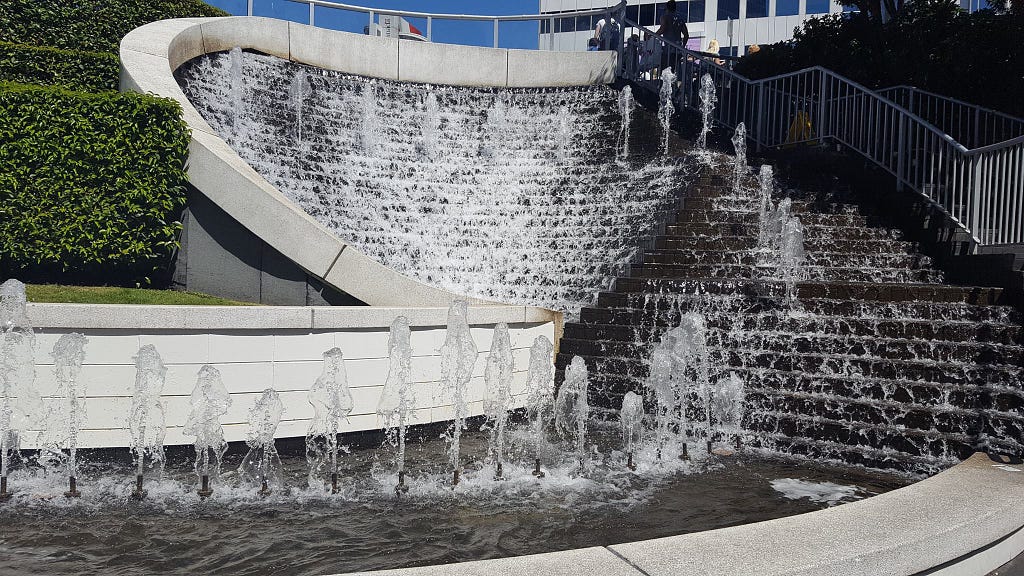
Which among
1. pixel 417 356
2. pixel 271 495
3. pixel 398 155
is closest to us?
pixel 271 495

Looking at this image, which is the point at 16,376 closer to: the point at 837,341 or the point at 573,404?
the point at 573,404

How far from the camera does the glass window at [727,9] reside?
48409 millimetres

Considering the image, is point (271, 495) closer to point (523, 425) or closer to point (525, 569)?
point (525, 569)

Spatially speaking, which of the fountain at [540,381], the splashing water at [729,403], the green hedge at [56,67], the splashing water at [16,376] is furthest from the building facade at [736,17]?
the splashing water at [16,376]

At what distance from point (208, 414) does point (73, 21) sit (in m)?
12.4

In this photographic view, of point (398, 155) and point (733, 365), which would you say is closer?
point (733, 365)

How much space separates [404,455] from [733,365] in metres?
3.82

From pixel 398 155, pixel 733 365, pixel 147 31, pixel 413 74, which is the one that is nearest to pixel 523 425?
pixel 733 365

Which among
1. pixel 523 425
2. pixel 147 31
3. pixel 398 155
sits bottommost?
pixel 523 425

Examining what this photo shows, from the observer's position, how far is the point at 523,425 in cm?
904

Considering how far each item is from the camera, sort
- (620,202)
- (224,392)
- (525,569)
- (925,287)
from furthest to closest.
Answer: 1. (620,202)
2. (925,287)
3. (224,392)
4. (525,569)

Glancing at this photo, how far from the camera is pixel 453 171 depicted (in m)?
15.6

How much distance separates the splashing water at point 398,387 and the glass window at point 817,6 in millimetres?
45203

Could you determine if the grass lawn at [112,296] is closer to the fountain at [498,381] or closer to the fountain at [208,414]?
the fountain at [208,414]
